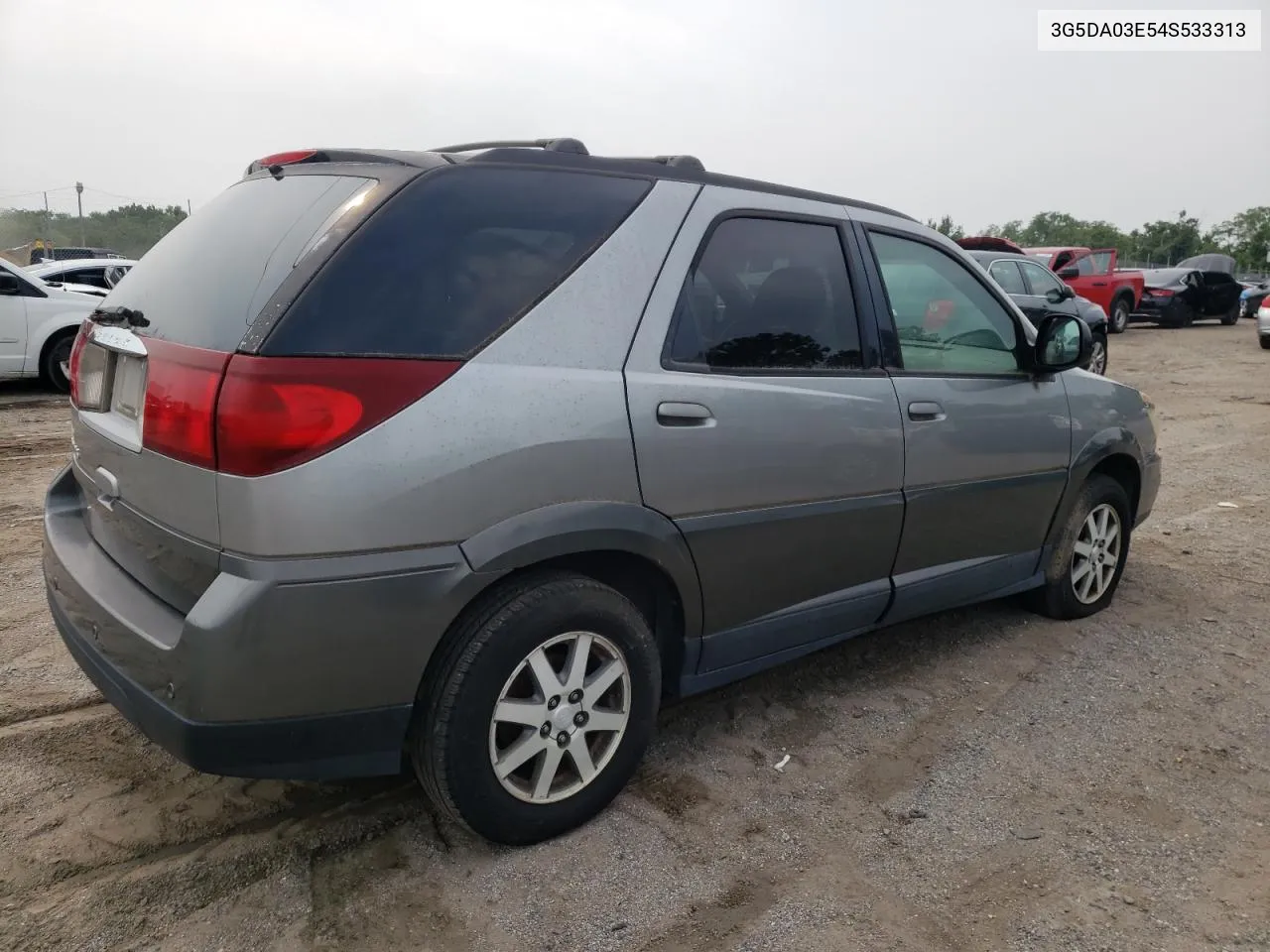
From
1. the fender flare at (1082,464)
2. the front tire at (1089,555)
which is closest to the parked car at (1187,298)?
the front tire at (1089,555)

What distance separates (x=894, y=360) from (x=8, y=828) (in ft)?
9.71

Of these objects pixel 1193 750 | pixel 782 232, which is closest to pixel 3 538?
pixel 782 232

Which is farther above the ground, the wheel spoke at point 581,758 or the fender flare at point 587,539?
the fender flare at point 587,539

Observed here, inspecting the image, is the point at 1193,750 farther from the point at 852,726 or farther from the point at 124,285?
the point at 124,285

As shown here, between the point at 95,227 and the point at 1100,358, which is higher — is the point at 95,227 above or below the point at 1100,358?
above

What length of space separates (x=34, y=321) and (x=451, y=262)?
9.89 meters

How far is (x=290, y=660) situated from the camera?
206cm

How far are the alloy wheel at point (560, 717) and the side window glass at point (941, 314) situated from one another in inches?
61.5

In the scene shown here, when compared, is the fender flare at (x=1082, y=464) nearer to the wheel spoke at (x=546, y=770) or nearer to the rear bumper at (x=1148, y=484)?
the rear bumper at (x=1148, y=484)

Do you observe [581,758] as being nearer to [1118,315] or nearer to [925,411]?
[925,411]

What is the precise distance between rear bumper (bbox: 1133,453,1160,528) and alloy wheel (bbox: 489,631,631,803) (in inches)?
123

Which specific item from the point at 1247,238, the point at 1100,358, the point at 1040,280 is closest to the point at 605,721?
the point at 1040,280

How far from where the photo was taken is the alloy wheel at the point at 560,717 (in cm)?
240

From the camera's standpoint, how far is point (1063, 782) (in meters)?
2.97
